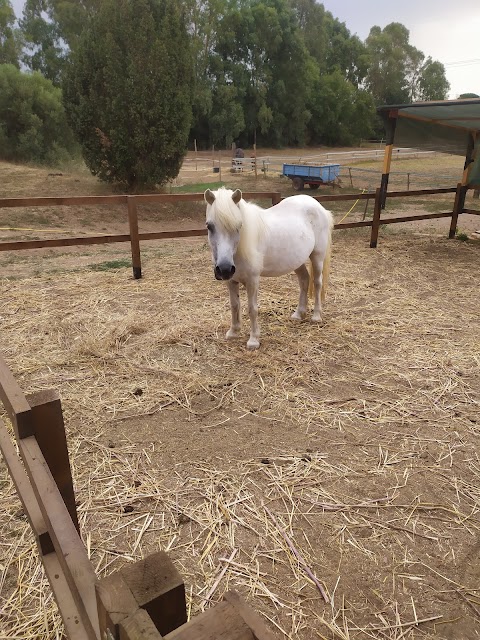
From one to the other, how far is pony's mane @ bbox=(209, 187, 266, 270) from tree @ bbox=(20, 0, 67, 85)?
33.7 meters

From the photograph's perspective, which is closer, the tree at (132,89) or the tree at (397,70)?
the tree at (132,89)

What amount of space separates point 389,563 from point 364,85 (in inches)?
2358

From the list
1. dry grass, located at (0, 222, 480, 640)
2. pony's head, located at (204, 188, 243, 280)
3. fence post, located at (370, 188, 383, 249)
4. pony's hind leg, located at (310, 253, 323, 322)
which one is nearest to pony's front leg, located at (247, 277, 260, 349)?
dry grass, located at (0, 222, 480, 640)

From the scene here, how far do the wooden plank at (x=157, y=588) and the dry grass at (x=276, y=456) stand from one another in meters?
1.08

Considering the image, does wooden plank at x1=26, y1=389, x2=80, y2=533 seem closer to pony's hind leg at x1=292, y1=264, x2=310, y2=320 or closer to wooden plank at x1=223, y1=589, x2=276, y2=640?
wooden plank at x1=223, y1=589, x2=276, y2=640

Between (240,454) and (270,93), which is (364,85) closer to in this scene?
(270,93)

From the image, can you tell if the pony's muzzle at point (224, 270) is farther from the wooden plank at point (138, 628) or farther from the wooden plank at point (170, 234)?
the wooden plank at point (170, 234)

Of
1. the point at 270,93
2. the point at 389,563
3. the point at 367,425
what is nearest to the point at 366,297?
the point at 367,425

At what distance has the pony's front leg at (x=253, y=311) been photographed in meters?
3.77

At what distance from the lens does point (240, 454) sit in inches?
102

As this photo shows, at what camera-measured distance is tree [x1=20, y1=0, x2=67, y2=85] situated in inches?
1208

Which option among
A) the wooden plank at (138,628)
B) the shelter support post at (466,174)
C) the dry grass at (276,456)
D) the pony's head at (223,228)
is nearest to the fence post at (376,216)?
the shelter support post at (466,174)

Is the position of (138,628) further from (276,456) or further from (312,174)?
(312,174)

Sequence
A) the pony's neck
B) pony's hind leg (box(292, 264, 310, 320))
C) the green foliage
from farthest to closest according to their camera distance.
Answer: the green foliage, pony's hind leg (box(292, 264, 310, 320)), the pony's neck
